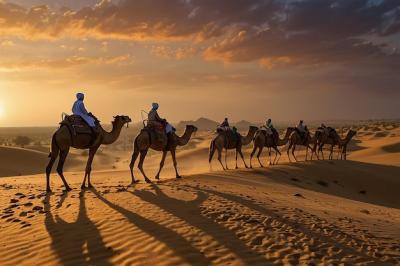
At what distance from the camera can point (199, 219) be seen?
34.5 ft

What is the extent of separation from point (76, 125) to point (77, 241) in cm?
626

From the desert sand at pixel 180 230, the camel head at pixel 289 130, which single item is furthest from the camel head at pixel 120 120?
the camel head at pixel 289 130

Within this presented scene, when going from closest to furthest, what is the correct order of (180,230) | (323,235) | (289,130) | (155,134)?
(180,230)
(323,235)
(155,134)
(289,130)

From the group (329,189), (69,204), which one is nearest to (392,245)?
(69,204)

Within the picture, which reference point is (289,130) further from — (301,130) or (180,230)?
(180,230)

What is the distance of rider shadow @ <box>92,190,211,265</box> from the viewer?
8.10 meters

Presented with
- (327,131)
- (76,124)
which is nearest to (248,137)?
(327,131)

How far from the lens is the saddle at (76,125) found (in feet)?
47.6

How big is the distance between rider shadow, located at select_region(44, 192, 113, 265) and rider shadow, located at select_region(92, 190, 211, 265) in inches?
38.0

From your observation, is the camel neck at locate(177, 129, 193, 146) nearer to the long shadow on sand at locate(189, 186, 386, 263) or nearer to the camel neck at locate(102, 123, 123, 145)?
the camel neck at locate(102, 123, 123, 145)

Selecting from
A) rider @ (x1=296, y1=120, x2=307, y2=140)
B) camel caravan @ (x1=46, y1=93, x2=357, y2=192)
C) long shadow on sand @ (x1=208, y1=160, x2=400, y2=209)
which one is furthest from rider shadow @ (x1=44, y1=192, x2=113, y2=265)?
rider @ (x1=296, y1=120, x2=307, y2=140)

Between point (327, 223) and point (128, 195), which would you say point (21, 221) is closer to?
point (128, 195)

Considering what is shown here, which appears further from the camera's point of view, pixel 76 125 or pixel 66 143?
pixel 76 125

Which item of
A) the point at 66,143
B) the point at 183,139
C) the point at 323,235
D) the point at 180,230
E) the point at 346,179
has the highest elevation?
the point at 183,139
